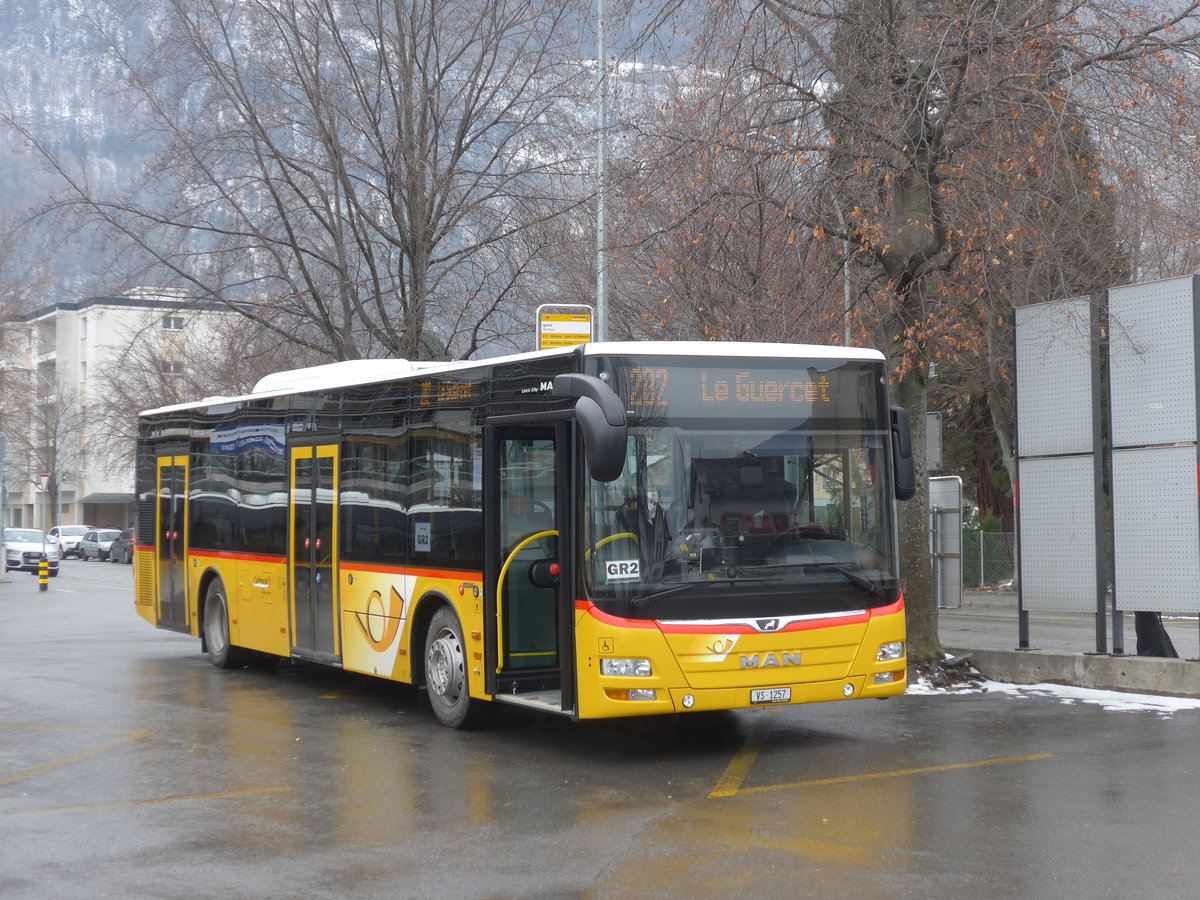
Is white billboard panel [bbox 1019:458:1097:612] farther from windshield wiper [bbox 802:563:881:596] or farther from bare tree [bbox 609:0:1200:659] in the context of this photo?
windshield wiper [bbox 802:563:881:596]

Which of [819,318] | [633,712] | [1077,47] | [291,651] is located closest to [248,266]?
[819,318]

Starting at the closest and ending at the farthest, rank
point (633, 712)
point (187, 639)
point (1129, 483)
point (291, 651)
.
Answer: point (633, 712), point (1129, 483), point (291, 651), point (187, 639)

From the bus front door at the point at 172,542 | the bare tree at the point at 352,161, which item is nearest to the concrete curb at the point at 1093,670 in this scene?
the bus front door at the point at 172,542

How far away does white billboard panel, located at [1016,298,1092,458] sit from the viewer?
13.9m

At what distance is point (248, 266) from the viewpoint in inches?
940

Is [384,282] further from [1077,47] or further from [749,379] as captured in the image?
[749,379]

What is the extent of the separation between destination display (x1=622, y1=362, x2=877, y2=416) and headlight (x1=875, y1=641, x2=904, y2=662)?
1.70 metres

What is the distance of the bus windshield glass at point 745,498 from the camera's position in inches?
383

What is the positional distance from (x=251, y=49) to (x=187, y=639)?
9.34 metres

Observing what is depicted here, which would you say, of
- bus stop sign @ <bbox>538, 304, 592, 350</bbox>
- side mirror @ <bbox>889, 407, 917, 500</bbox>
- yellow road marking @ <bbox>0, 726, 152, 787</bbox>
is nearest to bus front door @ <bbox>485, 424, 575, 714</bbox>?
side mirror @ <bbox>889, 407, 917, 500</bbox>

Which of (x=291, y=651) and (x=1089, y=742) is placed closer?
(x=1089, y=742)

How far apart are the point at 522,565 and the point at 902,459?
9.51 feet

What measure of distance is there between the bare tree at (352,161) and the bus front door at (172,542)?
5590 mm

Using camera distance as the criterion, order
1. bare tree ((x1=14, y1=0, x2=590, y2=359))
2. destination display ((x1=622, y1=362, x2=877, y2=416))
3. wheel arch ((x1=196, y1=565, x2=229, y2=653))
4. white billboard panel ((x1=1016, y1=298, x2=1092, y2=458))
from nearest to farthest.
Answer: destination display ((x1=622, y1=362, x2=877, y2=416)) < white billboard panel ((x1=1016, y1=298, x2=1092, y2=458)) < wheel arch ((x1=196, y1=565, x2=229, y2=653)) < bare tree ((x1=14, y1=0, x2=590, y2=359))
